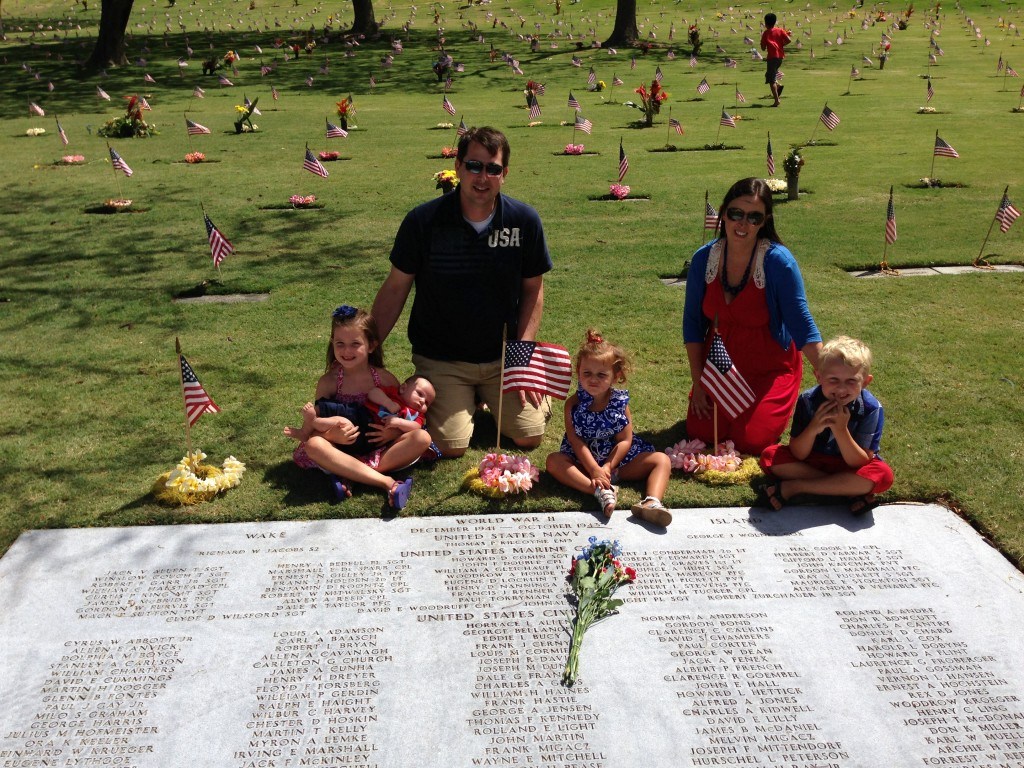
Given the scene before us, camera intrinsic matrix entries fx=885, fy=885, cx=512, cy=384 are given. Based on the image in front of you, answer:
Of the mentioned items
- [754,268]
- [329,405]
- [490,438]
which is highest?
[754,268]

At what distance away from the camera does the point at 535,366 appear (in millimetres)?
5441

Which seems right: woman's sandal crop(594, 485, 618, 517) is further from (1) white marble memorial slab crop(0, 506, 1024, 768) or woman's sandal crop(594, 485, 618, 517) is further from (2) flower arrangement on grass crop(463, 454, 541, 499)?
(2) flower arrangement on grass crop(463, 454, 541, 499)

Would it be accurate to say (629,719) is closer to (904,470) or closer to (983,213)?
(904,470)

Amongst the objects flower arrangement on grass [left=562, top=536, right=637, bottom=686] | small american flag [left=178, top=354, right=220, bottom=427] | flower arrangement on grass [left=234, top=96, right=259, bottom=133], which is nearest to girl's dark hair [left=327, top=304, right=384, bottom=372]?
small american flag [left=178, top=354, right=220, bottom=427]

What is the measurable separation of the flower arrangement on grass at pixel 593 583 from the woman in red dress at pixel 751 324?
1473mm

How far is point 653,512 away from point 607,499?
0.91 ft

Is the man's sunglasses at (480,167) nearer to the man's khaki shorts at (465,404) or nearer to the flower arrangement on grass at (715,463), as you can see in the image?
the man's khaki shorts at (465,404)

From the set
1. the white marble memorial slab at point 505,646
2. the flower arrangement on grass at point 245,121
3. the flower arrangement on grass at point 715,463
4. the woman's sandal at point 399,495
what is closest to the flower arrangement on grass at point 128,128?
the flower arrangement on grass at point 245,121

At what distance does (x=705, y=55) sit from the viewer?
3256 centimetres

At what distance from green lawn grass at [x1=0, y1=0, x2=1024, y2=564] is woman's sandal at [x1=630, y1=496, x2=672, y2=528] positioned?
299mm

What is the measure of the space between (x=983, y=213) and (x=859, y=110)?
1059 cm

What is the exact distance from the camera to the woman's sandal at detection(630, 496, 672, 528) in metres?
5.00

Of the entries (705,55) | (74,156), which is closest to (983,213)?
(74,156)

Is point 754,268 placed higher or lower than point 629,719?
higher
